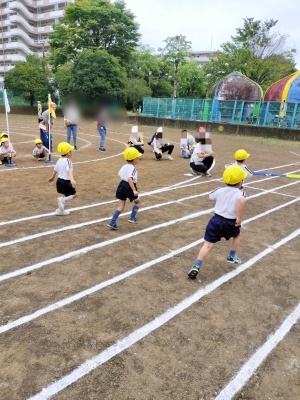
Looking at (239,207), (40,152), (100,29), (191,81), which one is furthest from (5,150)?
(191,81)

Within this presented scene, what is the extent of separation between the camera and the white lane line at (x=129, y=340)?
94.2 inches

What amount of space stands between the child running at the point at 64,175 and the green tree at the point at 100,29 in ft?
109

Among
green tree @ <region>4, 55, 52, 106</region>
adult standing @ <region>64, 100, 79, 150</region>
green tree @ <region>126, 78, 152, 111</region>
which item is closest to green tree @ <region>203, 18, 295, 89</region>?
green tree @ <region>126, 78, 152, 111</region>

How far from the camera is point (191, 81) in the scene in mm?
50469

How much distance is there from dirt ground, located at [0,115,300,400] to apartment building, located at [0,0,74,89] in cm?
6180

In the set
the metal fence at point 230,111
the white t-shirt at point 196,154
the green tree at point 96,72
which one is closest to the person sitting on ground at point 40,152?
the white t-shirt at point 196,154

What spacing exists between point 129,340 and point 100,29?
39218 millimetres

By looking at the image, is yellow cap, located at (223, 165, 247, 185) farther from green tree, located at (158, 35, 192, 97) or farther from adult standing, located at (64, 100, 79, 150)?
green tree, located at (158, 35, 192, 97)

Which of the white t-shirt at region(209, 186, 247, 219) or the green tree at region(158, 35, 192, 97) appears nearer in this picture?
the white t-shirt at region(209, 186, 247, 219)

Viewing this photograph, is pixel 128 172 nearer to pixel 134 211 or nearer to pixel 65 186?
pixel 134 211

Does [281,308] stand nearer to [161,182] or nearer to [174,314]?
[174,314]

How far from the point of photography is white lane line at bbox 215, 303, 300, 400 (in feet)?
8.07

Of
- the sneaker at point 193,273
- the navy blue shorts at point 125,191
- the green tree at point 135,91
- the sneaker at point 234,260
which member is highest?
the green tree at point 135,91

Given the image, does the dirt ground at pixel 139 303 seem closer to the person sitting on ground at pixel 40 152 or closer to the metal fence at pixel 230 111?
the person sitting on ground at pixel 40 152
